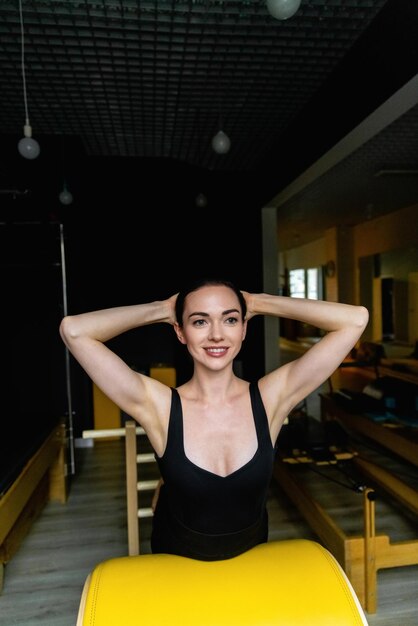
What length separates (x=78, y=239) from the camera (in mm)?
4535

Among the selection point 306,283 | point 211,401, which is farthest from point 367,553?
point 306,283

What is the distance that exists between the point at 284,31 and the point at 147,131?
172 cm

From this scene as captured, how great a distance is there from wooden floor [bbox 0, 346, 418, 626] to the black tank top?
126cm

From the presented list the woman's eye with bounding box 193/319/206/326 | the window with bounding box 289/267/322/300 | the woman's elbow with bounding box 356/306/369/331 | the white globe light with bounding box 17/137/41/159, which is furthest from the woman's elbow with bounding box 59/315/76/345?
the window with bounding box 289/267/322/300

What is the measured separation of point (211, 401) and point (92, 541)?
1.99m

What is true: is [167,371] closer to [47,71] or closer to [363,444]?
[363,444]

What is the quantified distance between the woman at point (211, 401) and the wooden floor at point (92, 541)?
130 cm

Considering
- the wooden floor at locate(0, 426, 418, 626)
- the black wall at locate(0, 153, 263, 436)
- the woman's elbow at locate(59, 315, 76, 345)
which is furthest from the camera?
the black wall at locate(0, 153, 263, 436)

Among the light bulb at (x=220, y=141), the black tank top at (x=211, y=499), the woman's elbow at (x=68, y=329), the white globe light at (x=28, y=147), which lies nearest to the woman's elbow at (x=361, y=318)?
the black tank top at (x=211, y=499)

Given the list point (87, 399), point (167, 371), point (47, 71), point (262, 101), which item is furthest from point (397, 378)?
point (47, 71)

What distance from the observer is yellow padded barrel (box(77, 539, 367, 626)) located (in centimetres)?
96

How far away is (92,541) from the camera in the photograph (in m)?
2.64

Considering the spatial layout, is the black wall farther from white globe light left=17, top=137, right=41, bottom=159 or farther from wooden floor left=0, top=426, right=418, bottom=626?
wooden floor left=0, top=426, right=418, bottom=626

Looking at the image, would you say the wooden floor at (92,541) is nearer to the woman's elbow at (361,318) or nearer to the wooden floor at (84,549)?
the wooden floor at (84,549)
